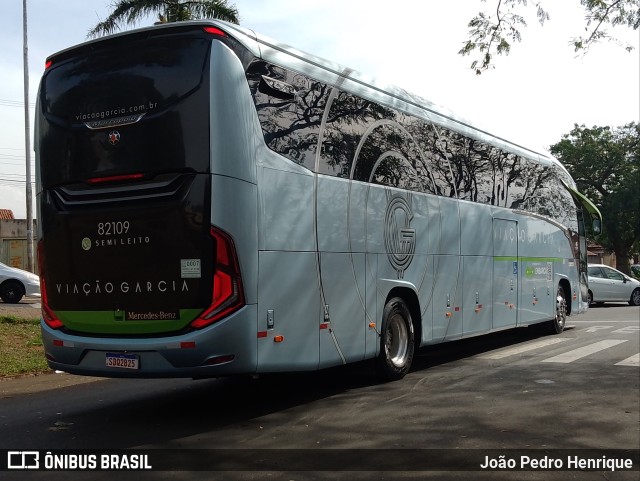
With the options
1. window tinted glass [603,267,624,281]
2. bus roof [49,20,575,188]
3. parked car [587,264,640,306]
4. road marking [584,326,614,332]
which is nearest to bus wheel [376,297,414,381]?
bus roof [49,20,575,188]

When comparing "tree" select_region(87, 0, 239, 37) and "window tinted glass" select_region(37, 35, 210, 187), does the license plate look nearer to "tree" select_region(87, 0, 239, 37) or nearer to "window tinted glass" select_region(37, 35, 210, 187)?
"window tinted glass" select_region(37, 35, 210, 187)

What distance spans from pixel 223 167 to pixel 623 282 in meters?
22.7

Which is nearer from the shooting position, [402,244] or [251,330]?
[251,330]

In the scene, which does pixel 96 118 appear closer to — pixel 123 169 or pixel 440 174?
pixel 123 169

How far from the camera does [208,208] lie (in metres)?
6.51

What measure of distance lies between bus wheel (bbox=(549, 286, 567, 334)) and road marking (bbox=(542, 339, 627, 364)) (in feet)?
5.17

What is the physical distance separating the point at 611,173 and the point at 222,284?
42837 mm

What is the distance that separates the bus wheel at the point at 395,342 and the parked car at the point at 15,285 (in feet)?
46.9

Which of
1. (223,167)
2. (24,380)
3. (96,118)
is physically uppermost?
(96,118)

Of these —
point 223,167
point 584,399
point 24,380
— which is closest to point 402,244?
point 584,399

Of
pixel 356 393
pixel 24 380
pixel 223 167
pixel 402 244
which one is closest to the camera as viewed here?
pixel 223 167

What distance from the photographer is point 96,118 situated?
697 centimetres

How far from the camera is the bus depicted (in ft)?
21.5

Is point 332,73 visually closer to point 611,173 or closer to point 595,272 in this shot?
point 595,272
